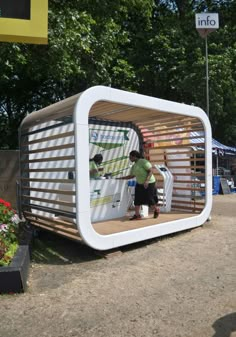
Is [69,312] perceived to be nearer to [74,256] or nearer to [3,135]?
[74,256]

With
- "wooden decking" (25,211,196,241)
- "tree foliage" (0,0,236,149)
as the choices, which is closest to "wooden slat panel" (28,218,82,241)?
"wooden decking" (25,211,196,241)

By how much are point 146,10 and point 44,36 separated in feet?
35.8

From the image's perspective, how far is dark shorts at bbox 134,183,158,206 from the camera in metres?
9.57

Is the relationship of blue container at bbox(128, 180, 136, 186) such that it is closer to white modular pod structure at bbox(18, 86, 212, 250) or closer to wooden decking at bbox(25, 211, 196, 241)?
white modular pod structure at bbox(18, 86, 212, 250)

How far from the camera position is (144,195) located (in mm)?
9609

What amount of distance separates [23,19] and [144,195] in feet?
16.3

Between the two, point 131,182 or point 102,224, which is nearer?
point 102,224

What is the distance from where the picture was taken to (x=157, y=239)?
8.83 metres

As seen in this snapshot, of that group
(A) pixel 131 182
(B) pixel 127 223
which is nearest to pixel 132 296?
(B) pixel 127 223

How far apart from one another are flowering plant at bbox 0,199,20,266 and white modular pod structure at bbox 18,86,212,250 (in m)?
0.96

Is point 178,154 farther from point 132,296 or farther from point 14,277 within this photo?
point 14,277

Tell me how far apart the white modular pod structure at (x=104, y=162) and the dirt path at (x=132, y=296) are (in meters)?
0.56

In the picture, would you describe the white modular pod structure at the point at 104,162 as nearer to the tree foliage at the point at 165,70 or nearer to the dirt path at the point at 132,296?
the dirt path at the point at 132,296

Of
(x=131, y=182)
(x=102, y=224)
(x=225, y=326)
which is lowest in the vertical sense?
(x=225, y=326)
